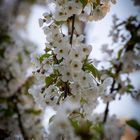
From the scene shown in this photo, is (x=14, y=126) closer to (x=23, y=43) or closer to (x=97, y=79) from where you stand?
(x=23, y=43)

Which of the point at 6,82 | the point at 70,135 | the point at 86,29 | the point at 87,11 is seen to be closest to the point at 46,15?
the point at 87,11

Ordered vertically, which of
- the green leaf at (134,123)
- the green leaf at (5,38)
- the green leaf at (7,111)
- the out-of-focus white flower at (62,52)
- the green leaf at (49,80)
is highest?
the green leaf at (5,38)

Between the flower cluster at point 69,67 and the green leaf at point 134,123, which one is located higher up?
the flower cluster at point 69,67

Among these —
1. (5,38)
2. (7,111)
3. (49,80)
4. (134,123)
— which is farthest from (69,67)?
(5,38)

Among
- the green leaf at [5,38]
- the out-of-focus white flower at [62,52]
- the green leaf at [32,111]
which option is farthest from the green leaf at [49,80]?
the green leaf at [5,38]

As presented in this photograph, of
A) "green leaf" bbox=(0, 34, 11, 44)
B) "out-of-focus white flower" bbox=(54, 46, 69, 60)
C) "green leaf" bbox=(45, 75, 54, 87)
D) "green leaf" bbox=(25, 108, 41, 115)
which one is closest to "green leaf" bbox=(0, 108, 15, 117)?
"green leaf" bbox=(25, 108, 41, 115)

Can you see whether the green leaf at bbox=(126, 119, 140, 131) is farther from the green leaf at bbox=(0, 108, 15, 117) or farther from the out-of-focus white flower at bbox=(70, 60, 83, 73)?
the green leaf at bbox=(0, 108, 15, 117)

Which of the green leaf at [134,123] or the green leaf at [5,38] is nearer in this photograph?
the green leaf at [134,123]

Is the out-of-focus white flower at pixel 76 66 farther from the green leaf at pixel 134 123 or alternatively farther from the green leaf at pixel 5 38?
the green leaf at pixel 5 38

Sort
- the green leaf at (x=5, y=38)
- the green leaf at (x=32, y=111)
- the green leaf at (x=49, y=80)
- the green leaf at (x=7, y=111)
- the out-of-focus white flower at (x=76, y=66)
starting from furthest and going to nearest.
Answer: the green leaf at (x=5, y=38), the green leaf at (x=32, y=111), the green leaf at (x=7, y=111), the green leaf at (x=49, y=80), the out-of-focus white flower at (x=76, y=66)
